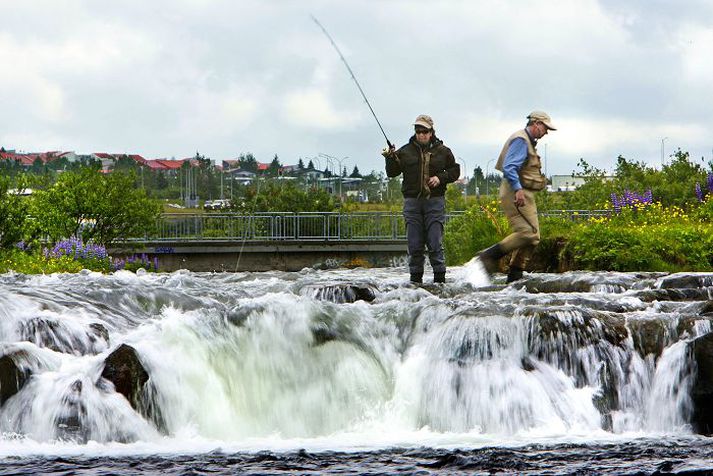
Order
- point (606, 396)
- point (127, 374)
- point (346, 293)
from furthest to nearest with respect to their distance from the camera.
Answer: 1. point (346, 293)
2. point (606, 396)
3. point (127, 374)

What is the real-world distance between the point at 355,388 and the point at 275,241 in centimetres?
2912

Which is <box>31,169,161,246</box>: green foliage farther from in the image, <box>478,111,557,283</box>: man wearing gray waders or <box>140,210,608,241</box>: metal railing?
<box>478,111,557,283</box>: man wearing gray waders

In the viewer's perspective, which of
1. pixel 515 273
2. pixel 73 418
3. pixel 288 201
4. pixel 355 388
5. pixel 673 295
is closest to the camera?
pixel 73 418

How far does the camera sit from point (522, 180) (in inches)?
641

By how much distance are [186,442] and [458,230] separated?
2010cm

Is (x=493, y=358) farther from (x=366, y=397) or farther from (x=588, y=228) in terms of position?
(x=588, y=228)

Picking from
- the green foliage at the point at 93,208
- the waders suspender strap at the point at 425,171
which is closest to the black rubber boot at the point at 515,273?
the waders suspender strap at the point at 425,171

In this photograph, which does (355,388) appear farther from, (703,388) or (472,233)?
(472,233)

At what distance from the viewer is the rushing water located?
31.1 ft

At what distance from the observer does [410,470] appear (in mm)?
8719

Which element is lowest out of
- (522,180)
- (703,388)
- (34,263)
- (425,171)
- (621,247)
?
(703,388)

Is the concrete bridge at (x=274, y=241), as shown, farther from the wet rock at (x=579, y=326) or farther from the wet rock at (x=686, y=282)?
the wet rock at (x=579, y=326)

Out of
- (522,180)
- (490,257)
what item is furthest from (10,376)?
(490,257)

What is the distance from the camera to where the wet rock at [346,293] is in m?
14.9
